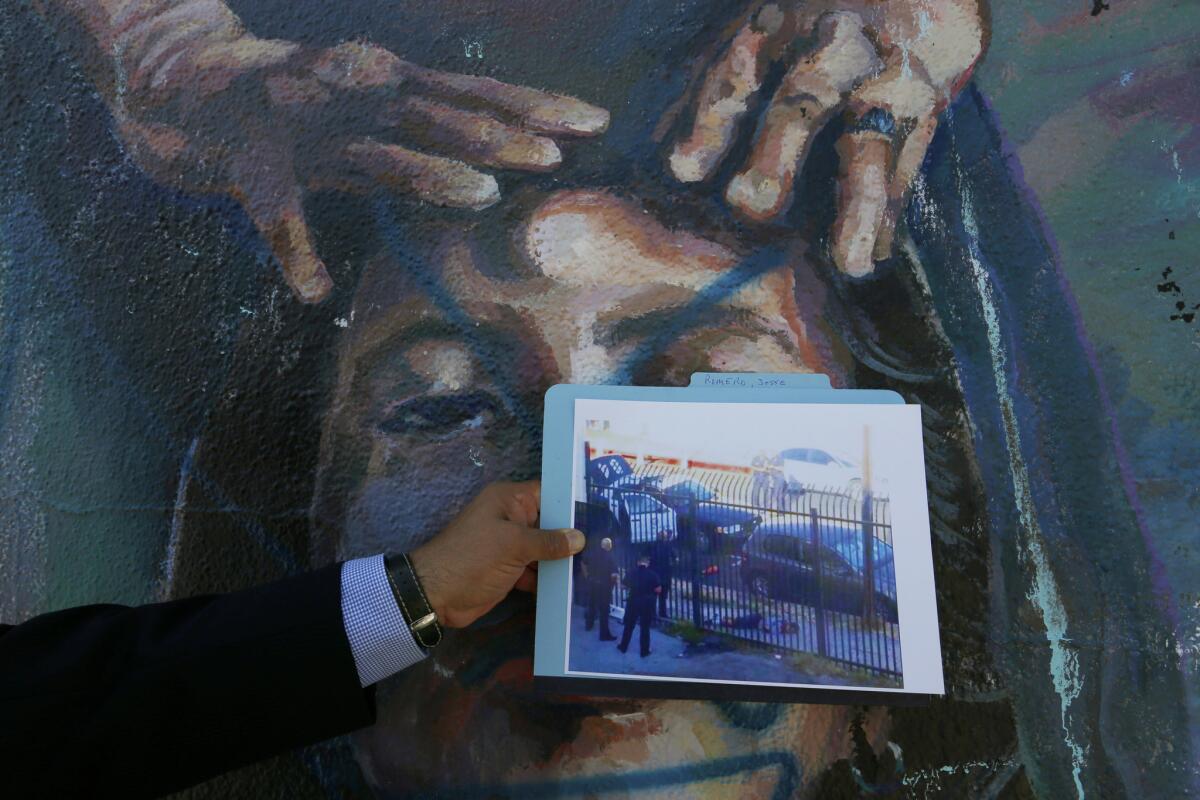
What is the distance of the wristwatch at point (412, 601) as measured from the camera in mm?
1057

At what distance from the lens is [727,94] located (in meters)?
1.35

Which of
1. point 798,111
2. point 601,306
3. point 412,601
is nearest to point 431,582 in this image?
point 412,601

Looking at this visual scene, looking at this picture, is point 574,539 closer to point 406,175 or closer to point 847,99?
point 406,175

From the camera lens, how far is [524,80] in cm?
139

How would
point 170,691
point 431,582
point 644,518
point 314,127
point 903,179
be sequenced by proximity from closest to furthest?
point 170,691
point 431,582
point 644,518
point 903,179
point 314,127

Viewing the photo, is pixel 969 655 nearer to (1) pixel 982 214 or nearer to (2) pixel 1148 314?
(2) pixel 1148 314

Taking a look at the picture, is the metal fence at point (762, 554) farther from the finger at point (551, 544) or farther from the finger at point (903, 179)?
the finger at point (903, 179)

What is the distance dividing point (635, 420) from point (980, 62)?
2.94ft

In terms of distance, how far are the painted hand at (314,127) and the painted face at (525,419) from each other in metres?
0.13

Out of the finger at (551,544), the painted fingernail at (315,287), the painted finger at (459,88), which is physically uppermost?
the painted finger at (459,88)

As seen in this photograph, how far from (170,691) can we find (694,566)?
766mm

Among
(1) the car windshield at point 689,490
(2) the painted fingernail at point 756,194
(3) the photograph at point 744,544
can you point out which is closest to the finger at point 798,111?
(2) the painted fingernail at point 756,194

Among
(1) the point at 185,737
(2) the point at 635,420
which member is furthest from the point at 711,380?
(1) the point at 185,737

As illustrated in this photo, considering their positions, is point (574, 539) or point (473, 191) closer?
point (574, 539)
